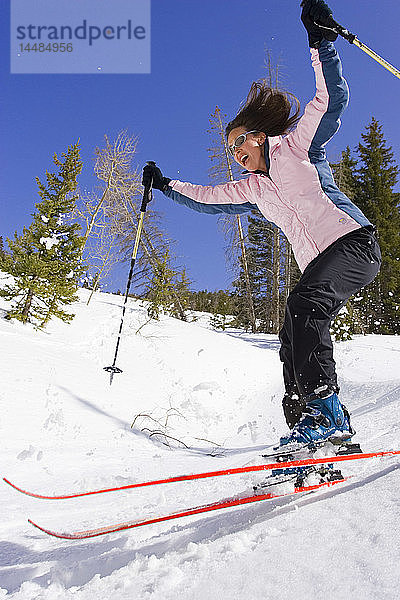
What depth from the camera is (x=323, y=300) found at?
1964 mm

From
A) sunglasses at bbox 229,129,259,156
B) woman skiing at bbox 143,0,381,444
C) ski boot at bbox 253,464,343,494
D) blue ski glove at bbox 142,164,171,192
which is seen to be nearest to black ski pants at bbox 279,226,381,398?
woman skiing at bbox 143,0,381,444

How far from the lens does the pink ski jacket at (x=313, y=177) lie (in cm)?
207

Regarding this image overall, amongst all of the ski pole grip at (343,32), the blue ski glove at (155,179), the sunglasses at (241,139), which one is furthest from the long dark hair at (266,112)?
the blue ski glove at (155,179)

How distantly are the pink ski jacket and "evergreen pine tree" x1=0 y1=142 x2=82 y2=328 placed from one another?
9612 mm

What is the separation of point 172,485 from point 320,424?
143cm

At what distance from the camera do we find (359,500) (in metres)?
1.47

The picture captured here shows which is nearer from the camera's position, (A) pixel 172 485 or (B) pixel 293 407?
Answer: (B) pixel 293 407

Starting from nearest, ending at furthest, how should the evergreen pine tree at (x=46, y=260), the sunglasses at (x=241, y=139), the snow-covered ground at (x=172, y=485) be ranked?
1. the snow-covered ground at (x=172, y=485)
2. the sunglasses at (x=241, y=139)
3. the evergreen pine tree at (x=46, y=260)

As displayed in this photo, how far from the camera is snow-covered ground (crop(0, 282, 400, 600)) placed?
3.57 ft

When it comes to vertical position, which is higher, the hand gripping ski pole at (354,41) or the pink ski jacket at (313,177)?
the hand gripping ski pole at (354,41)

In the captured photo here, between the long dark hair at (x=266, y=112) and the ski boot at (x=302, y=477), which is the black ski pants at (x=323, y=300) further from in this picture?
the long dark hair at (x=266, y=112)

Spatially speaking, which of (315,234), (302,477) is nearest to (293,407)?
(302,477)

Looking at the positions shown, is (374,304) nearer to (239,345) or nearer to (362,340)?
(362,340)

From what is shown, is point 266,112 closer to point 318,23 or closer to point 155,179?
point 318,23
